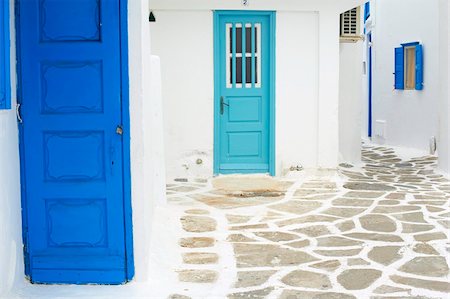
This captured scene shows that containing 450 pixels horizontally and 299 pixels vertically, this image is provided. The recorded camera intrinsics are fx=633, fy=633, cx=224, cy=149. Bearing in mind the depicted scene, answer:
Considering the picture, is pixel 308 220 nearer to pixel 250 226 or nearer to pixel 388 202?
pixel 250 226

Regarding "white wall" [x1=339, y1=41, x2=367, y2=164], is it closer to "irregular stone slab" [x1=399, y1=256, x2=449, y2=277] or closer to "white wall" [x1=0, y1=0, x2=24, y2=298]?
"irregular stone slab" [x1=399, y1=256, x2=449, y2=277]

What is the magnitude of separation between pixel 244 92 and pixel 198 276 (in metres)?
5.72

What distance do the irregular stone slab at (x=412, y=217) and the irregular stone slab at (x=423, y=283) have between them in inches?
87.9

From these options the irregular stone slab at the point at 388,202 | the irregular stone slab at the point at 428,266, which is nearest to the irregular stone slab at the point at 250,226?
the irregular stone slab at the point at 428,266

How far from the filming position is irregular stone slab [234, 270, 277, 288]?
531 cm

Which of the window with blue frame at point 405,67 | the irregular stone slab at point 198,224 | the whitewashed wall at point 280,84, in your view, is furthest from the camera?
the window with blue frame at point 405,67

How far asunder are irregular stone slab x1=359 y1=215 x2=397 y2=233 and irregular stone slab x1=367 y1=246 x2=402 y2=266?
734 mm

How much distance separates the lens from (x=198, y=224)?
24.2 ft

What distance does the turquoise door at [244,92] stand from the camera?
10680 mm

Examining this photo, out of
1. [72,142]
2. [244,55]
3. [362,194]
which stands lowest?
[362,194]

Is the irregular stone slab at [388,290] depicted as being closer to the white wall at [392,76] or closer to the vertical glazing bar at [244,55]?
the vertical glazing bar at [244,55]

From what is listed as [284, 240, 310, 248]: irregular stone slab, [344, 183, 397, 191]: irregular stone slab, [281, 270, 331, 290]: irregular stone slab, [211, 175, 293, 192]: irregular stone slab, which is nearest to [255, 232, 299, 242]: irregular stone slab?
A: [284, 240, 310, 248]: irregular stone slab

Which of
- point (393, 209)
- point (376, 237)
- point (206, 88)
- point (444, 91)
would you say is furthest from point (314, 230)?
point (444, 91)

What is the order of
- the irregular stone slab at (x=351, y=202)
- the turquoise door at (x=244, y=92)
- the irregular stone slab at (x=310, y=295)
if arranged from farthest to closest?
the turquoise door at (x=244, y=92), the irregular stone slab at (x=351, y=202), the irregular stone slab at (x=310, y=295)
